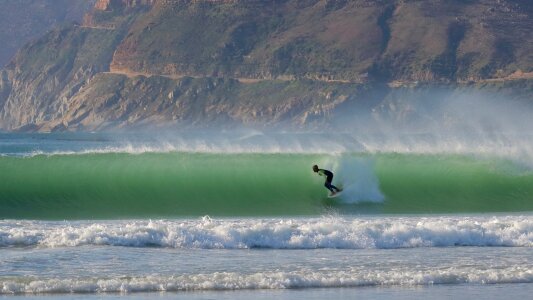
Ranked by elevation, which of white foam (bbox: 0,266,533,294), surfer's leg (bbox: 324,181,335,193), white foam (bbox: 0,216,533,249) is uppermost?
surfer's leg (bbox: 324,181,335,193)

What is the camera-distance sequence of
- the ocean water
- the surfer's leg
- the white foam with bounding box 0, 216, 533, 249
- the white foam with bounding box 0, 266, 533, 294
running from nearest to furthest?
the white foam with bounding box 0, 266, 533, 294 < the ocean water < the white foam with bounding box 0, 216, 533, 249 < the surfer's leg

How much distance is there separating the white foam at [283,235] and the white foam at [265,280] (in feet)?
9.60

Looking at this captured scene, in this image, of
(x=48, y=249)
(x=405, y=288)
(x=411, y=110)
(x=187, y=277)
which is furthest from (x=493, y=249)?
(x=411, y=110)

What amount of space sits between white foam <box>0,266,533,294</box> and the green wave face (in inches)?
371

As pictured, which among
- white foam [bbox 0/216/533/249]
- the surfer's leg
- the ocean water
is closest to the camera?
the ocean water

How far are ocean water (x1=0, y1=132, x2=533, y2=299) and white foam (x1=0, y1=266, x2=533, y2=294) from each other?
0.08ft

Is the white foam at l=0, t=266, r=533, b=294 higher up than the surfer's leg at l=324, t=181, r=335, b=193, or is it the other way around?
the surfer's leg at l=324, t=181, r=335, b=193

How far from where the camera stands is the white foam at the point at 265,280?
20078 mm

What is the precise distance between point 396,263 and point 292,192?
1159 cm

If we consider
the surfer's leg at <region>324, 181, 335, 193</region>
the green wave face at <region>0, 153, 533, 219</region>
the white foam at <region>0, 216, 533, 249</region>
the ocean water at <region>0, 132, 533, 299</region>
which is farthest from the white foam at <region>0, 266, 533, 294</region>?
the green wave face at <region>0, 153, 533, 219</region>

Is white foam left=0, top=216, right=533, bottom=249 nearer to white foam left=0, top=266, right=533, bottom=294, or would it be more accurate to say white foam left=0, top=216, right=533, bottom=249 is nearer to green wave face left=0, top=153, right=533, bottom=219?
white foam left=0, top=266, right=533, bottom=294

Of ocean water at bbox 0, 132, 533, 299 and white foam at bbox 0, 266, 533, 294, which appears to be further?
ocean water at bbox 0, 132, 533, 299

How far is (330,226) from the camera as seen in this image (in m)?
24.7

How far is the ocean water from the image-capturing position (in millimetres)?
20375
